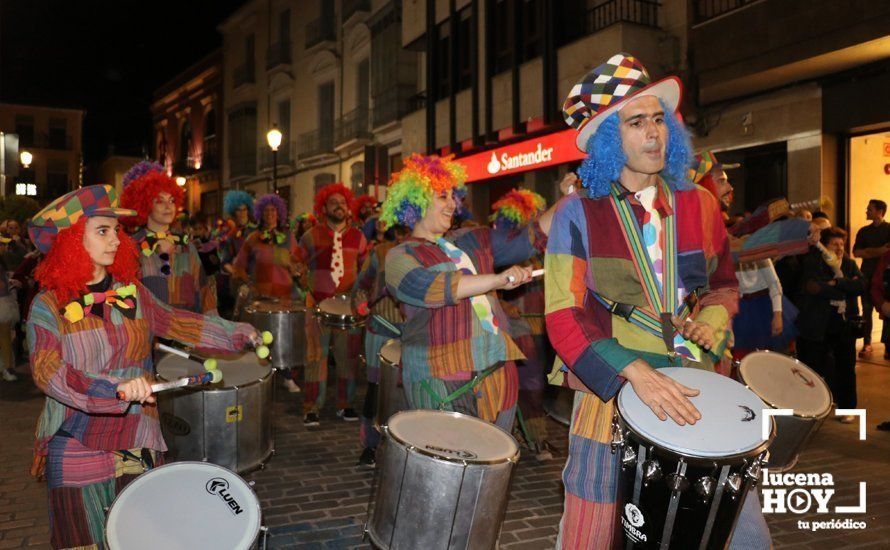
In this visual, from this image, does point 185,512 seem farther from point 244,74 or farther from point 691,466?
point 244,74

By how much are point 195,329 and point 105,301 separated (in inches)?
18.3

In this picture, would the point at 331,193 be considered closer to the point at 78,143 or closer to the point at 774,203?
the point at 774,203

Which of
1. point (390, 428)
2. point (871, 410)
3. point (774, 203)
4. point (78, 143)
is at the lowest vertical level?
point (871, 410)

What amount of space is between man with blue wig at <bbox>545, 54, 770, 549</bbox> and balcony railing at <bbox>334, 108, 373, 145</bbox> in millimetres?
22385

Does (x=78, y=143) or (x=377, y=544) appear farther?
(x=78, y=143)

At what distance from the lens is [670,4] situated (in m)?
13.3

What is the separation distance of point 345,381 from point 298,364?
625mm

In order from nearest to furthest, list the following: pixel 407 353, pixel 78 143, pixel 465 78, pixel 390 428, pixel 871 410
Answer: pixel 390 428 < pixel 407 353 < pixel 871 410 < pixel 465 78 < pixel 78 143

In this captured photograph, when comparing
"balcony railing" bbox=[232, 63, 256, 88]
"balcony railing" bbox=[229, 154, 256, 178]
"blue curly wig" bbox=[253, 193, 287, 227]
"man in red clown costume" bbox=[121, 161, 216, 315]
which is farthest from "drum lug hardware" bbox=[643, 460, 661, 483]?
"balcony railing" bbox=[232, 63, 256, 88]

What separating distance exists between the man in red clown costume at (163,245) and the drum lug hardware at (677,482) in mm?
4848

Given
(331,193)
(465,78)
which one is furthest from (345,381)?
(465,78)

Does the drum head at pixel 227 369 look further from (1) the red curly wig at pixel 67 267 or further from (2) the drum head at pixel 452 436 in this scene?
(2) the drum head at pixel 452 436

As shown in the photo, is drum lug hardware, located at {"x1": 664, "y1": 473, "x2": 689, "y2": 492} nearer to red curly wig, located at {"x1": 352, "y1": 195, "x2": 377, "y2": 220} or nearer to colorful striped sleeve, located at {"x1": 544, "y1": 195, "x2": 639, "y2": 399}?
colorful striped sleeve, located at {"x1": 544, "y1": 195, "x2": 639, "y2": 399}

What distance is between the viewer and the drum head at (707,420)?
2.18m
